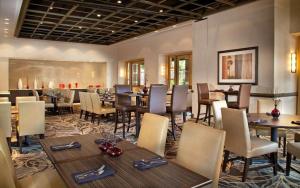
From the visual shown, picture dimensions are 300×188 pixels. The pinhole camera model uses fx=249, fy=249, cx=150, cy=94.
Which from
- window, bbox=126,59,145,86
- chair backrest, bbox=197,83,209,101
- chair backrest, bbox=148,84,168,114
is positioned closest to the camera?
chair backrest, bbox=148,84,168,114

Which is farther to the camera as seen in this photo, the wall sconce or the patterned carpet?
the wall sconce

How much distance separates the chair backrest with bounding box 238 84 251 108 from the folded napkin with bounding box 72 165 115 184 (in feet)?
17.4

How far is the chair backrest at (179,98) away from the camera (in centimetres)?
559

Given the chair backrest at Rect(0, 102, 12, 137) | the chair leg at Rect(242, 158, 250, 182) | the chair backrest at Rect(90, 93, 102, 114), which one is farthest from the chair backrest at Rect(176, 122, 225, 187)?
the chair backrest at Rect(90, 93, 102, 114)

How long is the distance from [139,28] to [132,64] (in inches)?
167

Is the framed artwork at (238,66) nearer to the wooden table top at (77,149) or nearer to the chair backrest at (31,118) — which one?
the chair backrest at (31,118)

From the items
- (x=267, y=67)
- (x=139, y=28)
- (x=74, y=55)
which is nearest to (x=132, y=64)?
(x=74, y=55)

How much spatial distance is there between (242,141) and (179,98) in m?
2.63

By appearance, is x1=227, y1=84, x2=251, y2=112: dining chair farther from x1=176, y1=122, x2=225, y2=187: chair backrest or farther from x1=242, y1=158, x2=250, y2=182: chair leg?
x1=176, y1=122, x2=225, y2=187: chair backrest

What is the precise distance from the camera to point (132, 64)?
1380 centimetres

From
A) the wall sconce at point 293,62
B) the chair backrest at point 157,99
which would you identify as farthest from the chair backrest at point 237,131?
the wall sconce at point 293,62

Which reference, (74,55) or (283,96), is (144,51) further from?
(283,96)

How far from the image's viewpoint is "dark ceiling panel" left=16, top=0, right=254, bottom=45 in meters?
6.58

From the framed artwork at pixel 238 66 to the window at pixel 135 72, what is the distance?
540 cm
